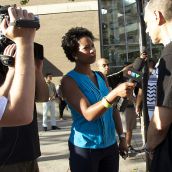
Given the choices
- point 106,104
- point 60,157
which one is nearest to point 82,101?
point 106,104

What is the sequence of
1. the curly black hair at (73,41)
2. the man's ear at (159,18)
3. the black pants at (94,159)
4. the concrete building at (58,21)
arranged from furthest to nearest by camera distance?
the concrete building at (58,21)
the curly black hair at (73,41)
the black pants at (94,159)
the man's ear at (159,18)

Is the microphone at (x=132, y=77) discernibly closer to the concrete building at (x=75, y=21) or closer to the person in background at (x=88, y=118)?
the person in background at (x=88, y=118)

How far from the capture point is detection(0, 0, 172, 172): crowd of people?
180 cm

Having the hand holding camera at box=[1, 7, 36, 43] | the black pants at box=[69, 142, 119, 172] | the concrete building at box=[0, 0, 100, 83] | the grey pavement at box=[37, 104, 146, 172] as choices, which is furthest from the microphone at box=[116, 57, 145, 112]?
the concrete building at box=[0, 0, 100, 83]

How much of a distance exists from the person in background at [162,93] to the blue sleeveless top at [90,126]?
0.84 m

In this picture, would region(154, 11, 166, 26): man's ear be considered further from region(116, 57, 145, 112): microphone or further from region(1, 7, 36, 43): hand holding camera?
region(1, 7, 36, 43): hand holding camera

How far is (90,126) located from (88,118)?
0.15m

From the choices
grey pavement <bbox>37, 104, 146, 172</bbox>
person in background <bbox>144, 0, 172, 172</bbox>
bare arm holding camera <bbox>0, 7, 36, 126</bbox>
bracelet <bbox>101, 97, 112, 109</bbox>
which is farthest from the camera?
grey pavement <bbox>37, 104, 146, 172</bbox>

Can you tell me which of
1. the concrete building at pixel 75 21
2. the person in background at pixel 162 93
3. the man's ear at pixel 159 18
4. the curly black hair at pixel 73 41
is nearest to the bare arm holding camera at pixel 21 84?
the person in background at pixel 162 93

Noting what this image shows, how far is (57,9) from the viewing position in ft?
58.9

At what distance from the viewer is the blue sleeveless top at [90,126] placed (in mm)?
3396

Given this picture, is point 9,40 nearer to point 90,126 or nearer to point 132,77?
point 132,77

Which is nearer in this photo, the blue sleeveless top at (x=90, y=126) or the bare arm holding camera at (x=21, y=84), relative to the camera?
the bare arm holding camera at (x=21, y=84)

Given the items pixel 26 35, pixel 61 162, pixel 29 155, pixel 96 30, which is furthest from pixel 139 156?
pixel 96 30
